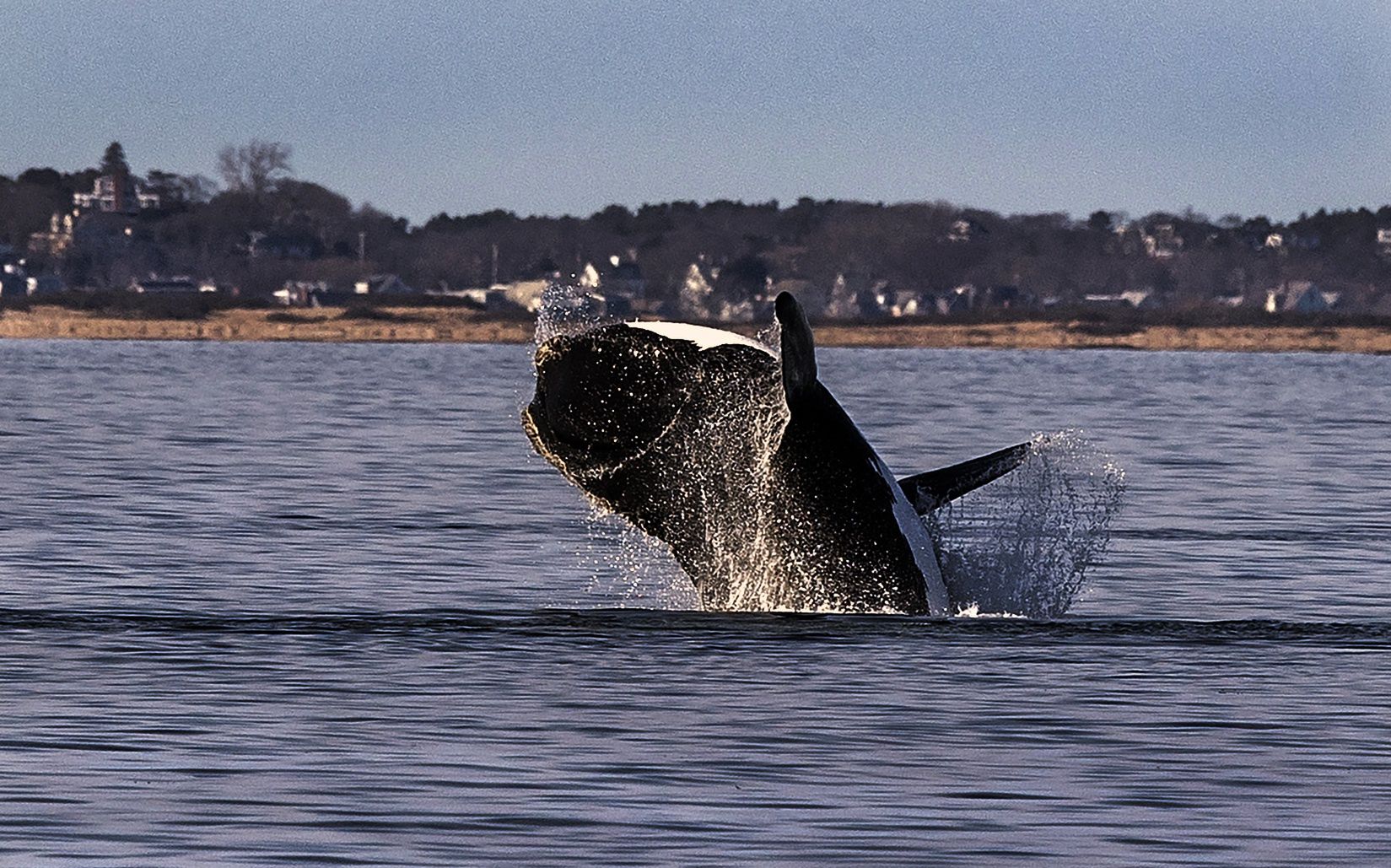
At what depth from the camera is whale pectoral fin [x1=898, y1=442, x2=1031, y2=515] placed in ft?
61.1

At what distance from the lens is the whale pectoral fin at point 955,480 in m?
18.6

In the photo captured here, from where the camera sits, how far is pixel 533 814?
13.3m

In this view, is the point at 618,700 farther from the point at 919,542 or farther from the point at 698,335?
the point at 919,542

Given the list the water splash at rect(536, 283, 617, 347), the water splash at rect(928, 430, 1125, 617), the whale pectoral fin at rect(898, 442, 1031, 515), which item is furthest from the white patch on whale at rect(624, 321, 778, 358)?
the water splash at rect(928, 430, 1125, 617)

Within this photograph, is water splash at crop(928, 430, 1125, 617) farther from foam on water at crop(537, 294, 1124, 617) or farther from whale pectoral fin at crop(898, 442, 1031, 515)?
whale pectoral fin at crop(898, 442, 1031, 515)

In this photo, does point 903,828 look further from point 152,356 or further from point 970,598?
point 152,356

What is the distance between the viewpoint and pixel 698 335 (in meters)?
17.7

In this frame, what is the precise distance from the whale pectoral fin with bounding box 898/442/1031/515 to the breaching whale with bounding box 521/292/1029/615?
11 mm

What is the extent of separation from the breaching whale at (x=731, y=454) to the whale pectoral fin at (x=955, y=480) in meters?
0.01

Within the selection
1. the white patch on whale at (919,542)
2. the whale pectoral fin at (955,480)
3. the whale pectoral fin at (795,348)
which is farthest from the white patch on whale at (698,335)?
the whale pectoral fin at (955,480)

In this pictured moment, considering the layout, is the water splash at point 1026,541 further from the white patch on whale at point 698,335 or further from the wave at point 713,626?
the white patch on whale at point 698,335

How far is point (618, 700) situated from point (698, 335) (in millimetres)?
2383

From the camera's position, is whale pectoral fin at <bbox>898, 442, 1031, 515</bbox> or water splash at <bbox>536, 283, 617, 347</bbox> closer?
water splash at <bbox>536, 283, 617, 347</bbox>

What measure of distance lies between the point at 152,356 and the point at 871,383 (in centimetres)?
5857
